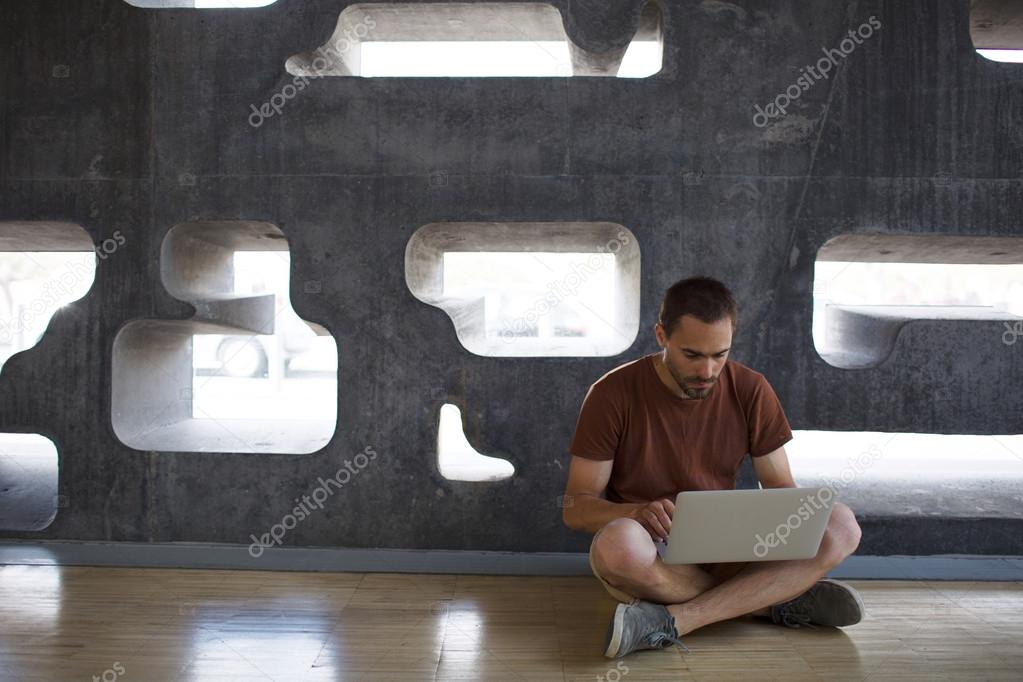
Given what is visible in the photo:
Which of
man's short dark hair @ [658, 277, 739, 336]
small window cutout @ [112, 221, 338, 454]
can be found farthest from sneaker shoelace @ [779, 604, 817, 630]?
small window cutout @ [112, 221, 338, 454]

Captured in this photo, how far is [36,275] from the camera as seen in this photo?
469 inches

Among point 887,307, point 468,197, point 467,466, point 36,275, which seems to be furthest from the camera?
point 36,275

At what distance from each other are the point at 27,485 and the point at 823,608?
3.62m

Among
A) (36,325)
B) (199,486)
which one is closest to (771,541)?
(199,486)

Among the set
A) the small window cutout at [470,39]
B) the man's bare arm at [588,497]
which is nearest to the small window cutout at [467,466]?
the man's bare arm at [588,497]

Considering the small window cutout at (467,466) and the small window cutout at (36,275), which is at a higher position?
the small window cutout at (36,275)

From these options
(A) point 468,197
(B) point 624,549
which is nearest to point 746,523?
(B) point 624,549

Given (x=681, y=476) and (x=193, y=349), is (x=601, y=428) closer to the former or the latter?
(x=681, y=476)

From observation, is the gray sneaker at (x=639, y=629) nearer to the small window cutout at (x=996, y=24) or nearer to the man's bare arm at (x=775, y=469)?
the man's bare arm at (x=775, y=469)

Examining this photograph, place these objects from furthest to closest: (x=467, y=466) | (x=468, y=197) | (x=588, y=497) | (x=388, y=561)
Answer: (x=467, y=466) < (x=468, y=197) < (x=388, y=561) < (x=588, y=497)

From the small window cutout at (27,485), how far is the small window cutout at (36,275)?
0.60 meters

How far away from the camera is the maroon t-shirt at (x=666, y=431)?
2.70 meters

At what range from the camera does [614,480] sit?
9.07ft

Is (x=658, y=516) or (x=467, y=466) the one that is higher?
(x=658, y=516)
